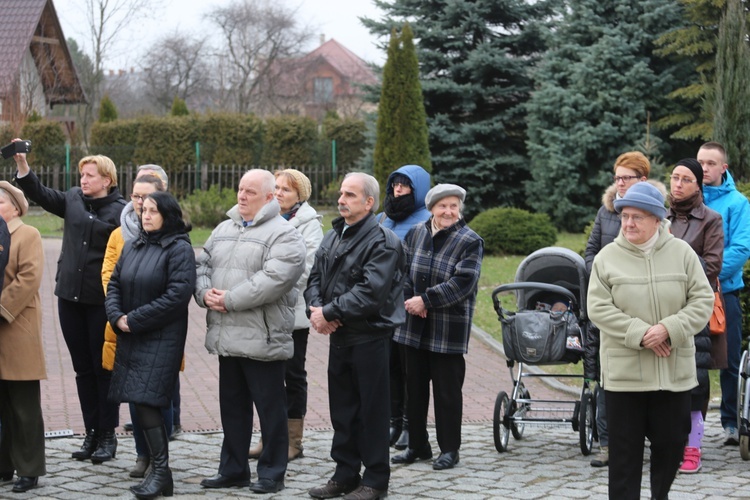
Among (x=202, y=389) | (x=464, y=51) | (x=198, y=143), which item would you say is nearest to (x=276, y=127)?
(x=198, y=143)

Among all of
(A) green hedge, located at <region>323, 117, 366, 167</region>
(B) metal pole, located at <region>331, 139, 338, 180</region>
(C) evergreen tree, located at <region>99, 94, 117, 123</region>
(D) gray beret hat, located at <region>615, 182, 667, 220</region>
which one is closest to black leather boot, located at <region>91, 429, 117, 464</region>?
(D) gray beret hat, located at <region>615, 182, 667, 220</region>

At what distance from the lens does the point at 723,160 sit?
7.09 metres

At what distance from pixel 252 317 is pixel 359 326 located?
0.66m

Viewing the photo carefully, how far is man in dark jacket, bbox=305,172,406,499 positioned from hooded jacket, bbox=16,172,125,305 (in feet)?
5.24

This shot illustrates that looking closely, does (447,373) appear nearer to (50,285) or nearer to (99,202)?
(99,202)

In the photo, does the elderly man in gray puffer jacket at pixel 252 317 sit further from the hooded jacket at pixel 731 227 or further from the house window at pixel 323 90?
the house window at pixel 323 90

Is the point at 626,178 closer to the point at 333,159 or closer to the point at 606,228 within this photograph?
the point at 606,228

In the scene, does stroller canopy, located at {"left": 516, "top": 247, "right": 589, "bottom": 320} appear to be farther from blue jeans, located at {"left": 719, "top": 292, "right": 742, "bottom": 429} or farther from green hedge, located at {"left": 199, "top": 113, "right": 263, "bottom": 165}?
green hedge, located at {"left": 199, "top": 113, "right": 263, "bottom": 165}

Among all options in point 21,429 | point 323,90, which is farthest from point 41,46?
point 21,429

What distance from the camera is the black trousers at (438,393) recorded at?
672cm

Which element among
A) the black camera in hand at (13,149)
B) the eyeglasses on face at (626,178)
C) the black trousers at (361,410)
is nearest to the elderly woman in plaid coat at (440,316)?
the black trousers at (361,410)

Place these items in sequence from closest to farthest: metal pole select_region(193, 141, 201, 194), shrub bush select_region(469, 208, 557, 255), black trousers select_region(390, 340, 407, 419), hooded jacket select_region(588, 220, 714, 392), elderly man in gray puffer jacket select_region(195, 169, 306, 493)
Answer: hooded jacket select_region(588, 220, 714, 392) → elderly man in gray puffer jacket select_region(195, 169, 306, 493) → black trousers select_region(390, 340, 407, 419) → shrub bush select_region(469, 208, 557, 255) → metal pole select_region(193, 141, 201, 194)

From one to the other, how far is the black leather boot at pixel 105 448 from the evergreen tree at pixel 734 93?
10425 mm

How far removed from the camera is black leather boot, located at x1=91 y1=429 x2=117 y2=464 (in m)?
6.75
